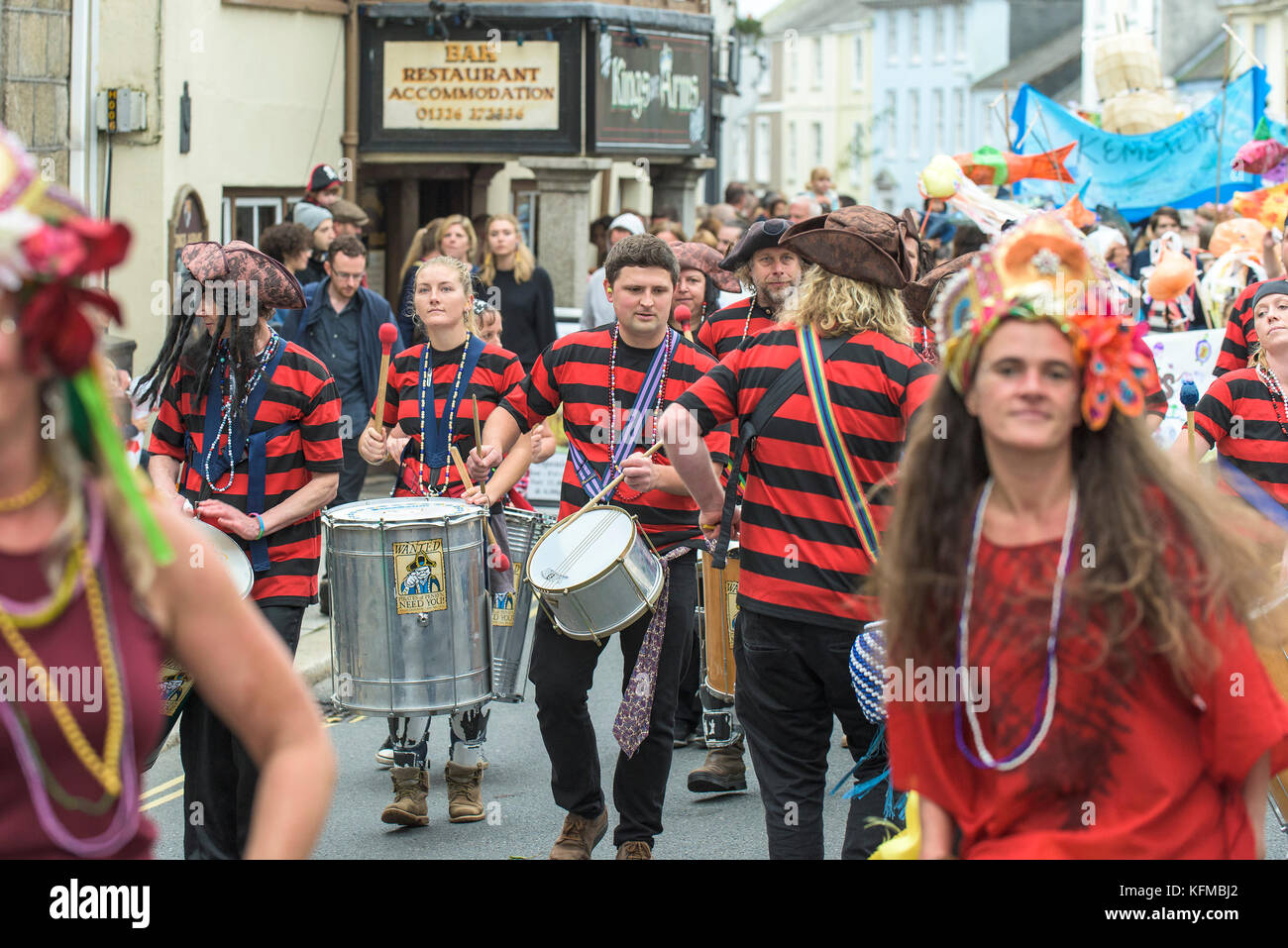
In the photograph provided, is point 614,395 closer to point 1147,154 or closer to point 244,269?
point 244,269

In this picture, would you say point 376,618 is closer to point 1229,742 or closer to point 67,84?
point 1229,742

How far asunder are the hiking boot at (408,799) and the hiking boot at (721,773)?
3.61ft

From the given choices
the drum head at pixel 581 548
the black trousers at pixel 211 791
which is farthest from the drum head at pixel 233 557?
the drum head at pixel 581 548

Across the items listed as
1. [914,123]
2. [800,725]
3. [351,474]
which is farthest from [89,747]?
[914,123]

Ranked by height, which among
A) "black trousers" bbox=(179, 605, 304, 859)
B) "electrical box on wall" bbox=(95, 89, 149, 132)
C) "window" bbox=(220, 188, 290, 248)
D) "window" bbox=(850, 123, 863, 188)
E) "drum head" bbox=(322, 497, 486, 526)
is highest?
"window" bbox=(850, 123, 863, 188)

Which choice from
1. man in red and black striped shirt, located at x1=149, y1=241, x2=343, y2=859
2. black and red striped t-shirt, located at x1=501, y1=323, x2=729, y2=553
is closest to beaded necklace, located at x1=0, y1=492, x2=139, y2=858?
man in red and black striped shirt, located at x1=149, y1=241, x2=343, y2=859

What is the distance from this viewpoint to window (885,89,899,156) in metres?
77.6

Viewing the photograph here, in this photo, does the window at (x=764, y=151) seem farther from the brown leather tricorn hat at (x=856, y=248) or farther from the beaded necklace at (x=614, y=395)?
the brown leather tricorn hat at (x=856, y=248)

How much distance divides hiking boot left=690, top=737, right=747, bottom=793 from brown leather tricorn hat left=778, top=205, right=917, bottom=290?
261 cm

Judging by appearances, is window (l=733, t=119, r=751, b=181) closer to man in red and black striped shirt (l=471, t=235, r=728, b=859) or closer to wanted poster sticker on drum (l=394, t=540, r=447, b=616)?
man in red and black striped shirt (l=471, t=235, r=728, b=859)

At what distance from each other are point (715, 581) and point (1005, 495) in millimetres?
4014

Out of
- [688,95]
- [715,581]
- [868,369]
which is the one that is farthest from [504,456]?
[688,95]

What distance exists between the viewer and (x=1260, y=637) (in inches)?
113
